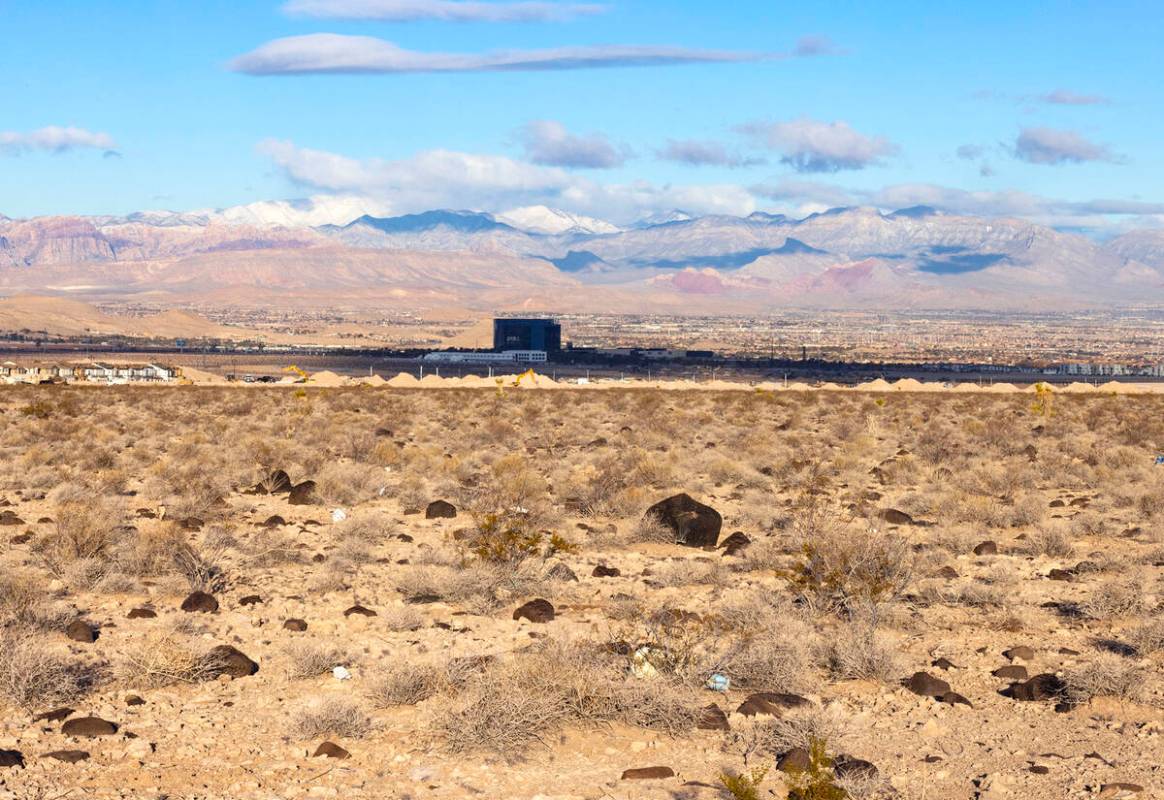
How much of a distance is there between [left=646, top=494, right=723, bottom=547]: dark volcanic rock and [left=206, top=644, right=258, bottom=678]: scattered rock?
848 cm

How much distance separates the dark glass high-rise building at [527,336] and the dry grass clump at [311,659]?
137180 mm

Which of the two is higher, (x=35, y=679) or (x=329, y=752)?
(x=35, y=679)

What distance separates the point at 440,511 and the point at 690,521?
4.66m

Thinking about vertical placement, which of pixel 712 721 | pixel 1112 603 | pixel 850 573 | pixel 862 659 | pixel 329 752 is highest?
pixel 850 573

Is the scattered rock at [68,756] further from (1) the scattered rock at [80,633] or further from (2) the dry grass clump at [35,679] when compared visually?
(1) the scattered rock at [80,633]

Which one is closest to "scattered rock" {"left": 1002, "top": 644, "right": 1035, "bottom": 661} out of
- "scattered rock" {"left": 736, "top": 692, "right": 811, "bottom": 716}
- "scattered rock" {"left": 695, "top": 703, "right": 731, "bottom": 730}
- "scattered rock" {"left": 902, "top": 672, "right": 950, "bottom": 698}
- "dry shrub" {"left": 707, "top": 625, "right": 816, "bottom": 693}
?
"scattered rock" {"left": 902, "top": 672, "right": 950, "bottom": 698}

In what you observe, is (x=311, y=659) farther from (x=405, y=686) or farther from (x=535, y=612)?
(x=535, y=612)

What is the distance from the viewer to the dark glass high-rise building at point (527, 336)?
152 meters

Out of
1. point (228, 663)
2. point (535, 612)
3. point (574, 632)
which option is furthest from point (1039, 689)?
point (228, 663)

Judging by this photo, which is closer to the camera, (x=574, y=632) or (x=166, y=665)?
(x=166, y=665)

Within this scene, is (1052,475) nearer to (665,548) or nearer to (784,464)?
(784,464)

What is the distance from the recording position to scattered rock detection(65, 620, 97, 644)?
1368 centimetres

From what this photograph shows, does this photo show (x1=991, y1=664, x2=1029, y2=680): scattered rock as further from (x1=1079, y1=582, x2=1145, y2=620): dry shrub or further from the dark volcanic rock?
the dark volcanic rock

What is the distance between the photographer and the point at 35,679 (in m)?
11.7
